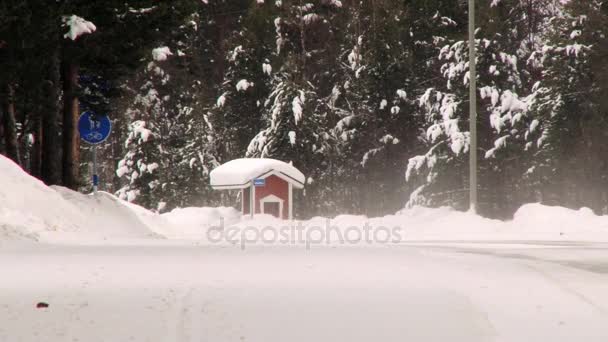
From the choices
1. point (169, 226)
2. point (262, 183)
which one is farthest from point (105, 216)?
point (262, 183)

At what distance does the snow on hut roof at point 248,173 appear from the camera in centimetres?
3878

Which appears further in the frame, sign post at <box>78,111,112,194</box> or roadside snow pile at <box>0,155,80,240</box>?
sign post at <box>78,111,112,194</box>

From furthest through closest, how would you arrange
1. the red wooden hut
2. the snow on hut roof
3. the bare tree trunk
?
the red wooden hut
the snow on hut roof
the bare tree trunk

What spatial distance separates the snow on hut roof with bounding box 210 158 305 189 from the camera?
127 feet

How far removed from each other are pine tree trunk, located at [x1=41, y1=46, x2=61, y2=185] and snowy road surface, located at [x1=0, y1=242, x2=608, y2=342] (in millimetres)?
10060

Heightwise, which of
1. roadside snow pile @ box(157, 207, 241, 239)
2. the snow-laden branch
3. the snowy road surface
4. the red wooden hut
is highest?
the snow-laden branch

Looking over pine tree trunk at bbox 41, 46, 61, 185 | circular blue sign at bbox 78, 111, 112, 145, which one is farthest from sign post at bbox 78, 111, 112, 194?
pine tree trunk at bbox 41, 46, 61, 185

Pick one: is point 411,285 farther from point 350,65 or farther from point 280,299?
point 350,65

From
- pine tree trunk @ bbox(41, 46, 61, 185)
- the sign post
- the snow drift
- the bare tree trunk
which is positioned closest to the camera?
the snow drift

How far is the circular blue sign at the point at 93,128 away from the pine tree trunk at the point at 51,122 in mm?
701

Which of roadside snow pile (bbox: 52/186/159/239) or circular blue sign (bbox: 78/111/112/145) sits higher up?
circular blue sign (bbox: 78/111/112/145)

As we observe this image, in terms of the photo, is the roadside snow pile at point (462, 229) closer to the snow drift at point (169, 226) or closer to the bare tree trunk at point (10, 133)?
the snow drift at point (169, 226)

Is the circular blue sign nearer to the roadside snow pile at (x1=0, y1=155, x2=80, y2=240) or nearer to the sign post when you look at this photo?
the sign post

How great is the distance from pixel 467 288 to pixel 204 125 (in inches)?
1957
